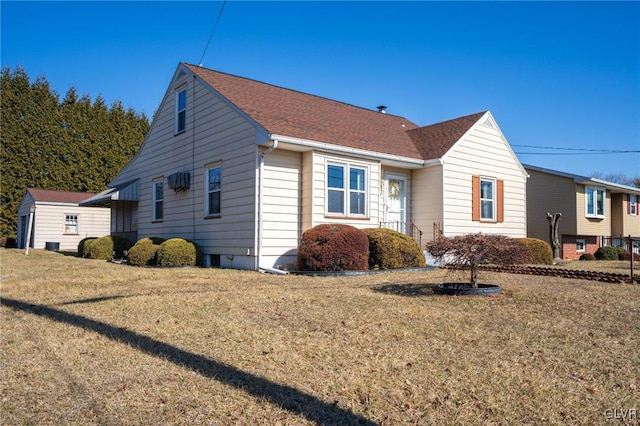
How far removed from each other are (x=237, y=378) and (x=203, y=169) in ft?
35.9

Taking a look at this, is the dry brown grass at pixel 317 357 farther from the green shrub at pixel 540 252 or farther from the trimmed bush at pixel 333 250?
the green shrub at pixel 540 252

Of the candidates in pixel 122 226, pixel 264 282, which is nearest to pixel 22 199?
pixel 122 226

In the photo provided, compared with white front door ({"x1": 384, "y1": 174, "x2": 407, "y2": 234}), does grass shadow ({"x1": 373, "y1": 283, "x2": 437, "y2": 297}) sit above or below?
below

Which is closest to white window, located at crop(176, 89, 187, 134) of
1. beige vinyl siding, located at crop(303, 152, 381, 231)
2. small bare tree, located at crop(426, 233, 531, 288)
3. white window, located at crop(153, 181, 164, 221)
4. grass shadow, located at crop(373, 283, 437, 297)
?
white window, located at crop(153, 181, 164, 221)

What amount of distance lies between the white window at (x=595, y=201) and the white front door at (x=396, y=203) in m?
13.0

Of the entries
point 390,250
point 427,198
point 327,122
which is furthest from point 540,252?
point 327,122

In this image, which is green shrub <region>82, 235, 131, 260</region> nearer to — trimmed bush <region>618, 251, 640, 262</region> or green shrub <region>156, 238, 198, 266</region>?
green shrub <region>156, 238, 198, 266</region>

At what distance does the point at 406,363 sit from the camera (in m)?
4.19

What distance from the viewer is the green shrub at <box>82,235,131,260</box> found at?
1645 centimetres

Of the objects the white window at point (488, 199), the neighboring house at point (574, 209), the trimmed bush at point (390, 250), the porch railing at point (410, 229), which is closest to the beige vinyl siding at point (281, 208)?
the trimmed bush at point (390, 250)

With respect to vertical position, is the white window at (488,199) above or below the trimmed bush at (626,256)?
above

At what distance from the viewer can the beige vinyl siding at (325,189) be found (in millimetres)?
12172

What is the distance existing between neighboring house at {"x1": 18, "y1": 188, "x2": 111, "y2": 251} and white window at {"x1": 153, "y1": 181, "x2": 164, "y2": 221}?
11.4 m

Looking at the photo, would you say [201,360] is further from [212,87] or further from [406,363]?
[212,87]
